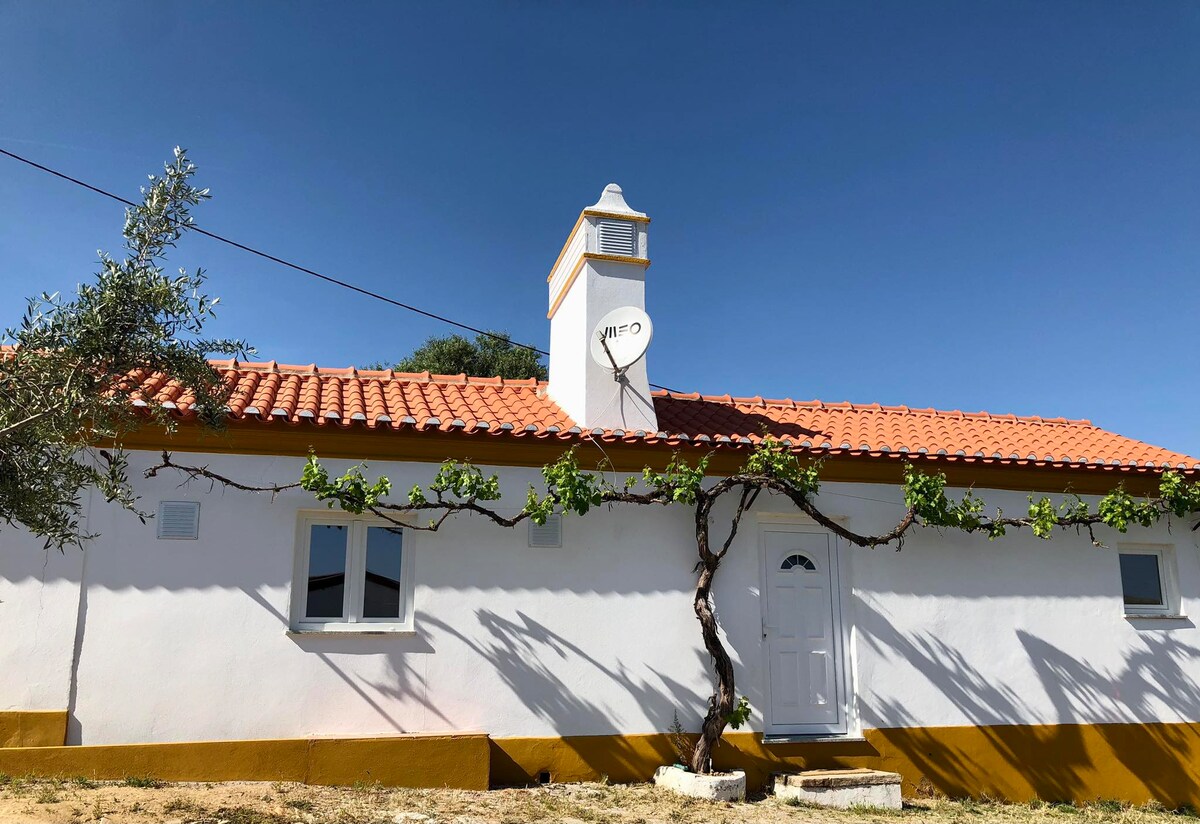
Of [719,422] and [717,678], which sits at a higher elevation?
[719,422]

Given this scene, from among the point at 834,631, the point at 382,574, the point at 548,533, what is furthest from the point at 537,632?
the point at 834,631

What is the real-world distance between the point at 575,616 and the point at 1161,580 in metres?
6.61

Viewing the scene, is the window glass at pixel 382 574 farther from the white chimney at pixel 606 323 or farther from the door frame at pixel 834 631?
the door frame at pixel 834 631

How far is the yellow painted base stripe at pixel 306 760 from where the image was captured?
7309mm

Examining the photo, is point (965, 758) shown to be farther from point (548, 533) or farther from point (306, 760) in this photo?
point (306, 760)

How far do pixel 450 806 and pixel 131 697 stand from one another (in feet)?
9.17

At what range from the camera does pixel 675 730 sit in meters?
8.48

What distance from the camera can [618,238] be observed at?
10.0 metres

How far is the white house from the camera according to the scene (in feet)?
25.0

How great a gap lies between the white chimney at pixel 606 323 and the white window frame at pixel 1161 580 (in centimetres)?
543

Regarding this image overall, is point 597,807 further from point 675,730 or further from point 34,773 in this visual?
point 34,773

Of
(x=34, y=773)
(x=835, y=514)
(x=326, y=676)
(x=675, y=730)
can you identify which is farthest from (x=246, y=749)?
(x=835, y=514)

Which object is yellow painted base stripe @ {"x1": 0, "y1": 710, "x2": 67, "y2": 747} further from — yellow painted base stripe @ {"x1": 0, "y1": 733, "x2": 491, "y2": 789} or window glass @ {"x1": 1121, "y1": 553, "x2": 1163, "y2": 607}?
window glass @ {"x1": 1121, "y1": 553, "x2": 1163, "y2": 607}

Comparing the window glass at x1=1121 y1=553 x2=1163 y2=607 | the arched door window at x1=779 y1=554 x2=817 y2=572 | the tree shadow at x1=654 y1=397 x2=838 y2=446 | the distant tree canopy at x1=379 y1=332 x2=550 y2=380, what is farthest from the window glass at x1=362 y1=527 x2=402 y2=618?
the distant tree canopy at x1=379 y1=332 x2=550 y2=380
